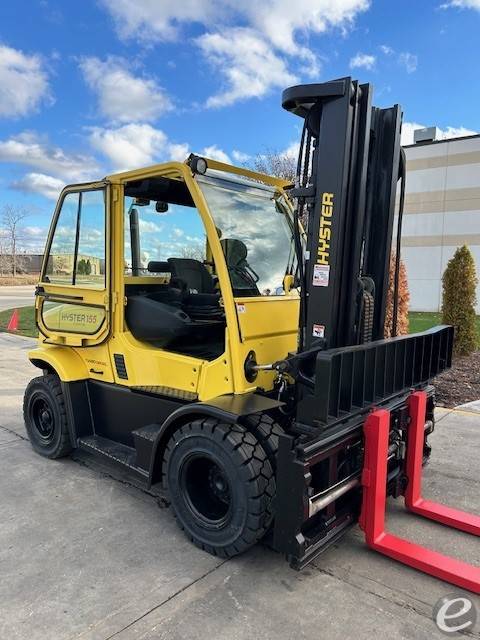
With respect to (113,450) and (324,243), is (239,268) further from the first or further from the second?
(113,450)

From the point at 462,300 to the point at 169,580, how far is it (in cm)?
837

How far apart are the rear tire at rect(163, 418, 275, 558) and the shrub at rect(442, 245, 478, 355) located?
760 centimetres

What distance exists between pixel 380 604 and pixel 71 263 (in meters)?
3.48

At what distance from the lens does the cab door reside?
13.1 ft

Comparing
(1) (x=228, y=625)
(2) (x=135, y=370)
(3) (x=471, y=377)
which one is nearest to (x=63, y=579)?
(1) (x=228, y=625)

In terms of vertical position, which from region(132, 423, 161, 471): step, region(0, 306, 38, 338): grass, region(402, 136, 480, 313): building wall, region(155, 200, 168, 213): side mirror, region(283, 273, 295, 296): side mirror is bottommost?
region(0, 306, 38, 338): grass

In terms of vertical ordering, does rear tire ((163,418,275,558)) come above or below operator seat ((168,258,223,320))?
below

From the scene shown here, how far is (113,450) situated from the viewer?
4.11 meters

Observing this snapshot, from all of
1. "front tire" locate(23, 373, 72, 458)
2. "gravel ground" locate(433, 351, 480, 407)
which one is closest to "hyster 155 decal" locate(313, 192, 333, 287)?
"front tire" locate(23, 373, 72, 458)

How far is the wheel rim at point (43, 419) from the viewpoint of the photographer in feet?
15.5

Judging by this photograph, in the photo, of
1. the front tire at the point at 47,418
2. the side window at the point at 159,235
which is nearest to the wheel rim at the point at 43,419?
the front tire at the point at 47,418

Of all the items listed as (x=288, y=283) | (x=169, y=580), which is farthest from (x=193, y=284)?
(x=169, y=580)

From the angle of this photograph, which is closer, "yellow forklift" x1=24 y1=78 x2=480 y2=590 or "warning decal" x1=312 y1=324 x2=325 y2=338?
"yellow forklift" x1=24 y1=78 x2=480 y2=590

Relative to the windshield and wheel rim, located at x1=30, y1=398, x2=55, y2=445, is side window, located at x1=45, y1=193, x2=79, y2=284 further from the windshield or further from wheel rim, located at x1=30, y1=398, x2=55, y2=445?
the windshield
